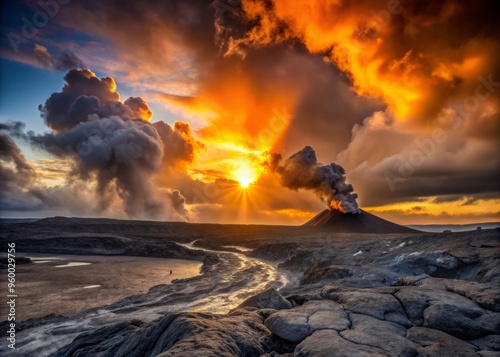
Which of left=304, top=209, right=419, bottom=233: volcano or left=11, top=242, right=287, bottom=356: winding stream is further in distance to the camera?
Answer: left=304, top=209, right=419, bottom=233: volcano

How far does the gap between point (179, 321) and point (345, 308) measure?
5.50m

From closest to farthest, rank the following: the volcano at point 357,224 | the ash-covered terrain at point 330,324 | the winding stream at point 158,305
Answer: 1. the ash-covered terrain at point 330,324
2. the winding stream at point 158,305
3. the volcano at point 357,224

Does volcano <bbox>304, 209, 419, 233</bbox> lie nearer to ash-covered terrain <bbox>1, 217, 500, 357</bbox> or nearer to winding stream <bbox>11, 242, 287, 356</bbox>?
winding stream <bbox>11, 242, 287, 356</bbox>

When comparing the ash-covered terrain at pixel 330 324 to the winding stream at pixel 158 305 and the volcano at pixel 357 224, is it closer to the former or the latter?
the winding stream at pixel 158 305

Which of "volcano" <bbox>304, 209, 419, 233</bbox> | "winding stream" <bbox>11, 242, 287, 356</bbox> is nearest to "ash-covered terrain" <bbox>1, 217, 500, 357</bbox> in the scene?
"winding stream" <bbox>11, 242, 287, 356</bbox>

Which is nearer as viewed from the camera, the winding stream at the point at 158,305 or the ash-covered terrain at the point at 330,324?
the ash-covered terrain at the point at 330,324

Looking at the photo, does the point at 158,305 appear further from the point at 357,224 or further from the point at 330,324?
the point at 357,224

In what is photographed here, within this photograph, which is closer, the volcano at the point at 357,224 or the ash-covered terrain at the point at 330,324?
the ash-covered terrain at the point at 330,324

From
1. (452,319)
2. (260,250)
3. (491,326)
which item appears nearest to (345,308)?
(452,319)

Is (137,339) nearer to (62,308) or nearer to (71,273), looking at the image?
(62,308)

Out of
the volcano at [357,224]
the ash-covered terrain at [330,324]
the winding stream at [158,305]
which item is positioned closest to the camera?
the ash-covered terrain at [330,324]

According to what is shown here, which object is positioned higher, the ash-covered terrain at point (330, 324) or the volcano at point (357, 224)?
the ash-covered terrain at point (330, 324)

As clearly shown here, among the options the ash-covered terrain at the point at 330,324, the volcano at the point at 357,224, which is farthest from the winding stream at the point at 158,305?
the volcano at the point at 357,224

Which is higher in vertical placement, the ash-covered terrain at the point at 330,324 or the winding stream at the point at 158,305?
the ash-covered terrain at the point at 330,324
